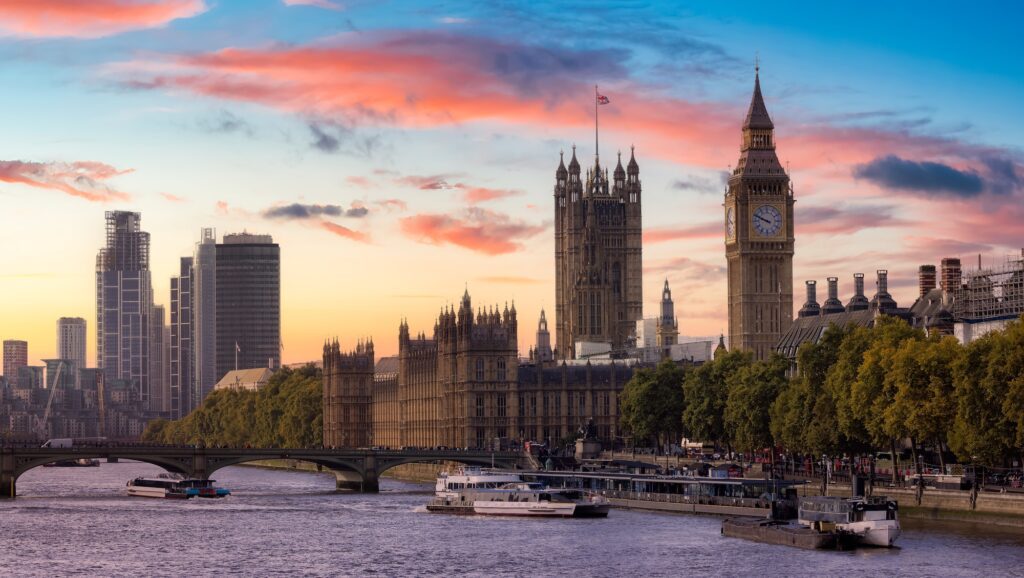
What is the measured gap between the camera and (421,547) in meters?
116

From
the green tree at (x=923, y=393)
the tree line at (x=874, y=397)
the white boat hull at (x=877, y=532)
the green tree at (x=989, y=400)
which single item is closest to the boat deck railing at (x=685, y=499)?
the tree line at (x=874, y=397)

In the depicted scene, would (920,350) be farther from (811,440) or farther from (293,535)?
(293,535)

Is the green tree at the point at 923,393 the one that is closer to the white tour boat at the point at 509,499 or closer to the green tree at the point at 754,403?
the white tour boat at the point at 509,499

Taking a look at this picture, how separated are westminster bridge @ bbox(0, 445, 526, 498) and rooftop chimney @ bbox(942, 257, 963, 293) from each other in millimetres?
40892

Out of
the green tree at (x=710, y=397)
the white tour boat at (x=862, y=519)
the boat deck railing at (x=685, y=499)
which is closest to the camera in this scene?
the white tour boat at (x=862, y=519)

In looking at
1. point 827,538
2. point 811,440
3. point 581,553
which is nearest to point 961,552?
point 827,538

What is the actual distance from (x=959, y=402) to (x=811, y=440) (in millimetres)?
19311

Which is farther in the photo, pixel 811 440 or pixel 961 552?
pixel 811 440

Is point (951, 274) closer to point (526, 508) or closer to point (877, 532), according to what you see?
point (526, 508)

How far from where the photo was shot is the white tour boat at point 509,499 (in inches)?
5507

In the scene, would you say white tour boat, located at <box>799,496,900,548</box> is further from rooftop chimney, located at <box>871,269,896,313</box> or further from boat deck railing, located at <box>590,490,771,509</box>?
rooftop chimney, located at <box>871,269,896,313</box>

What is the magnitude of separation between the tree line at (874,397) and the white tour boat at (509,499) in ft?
52.8

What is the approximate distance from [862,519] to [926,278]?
91.2 m

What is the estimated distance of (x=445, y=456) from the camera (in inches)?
6944
